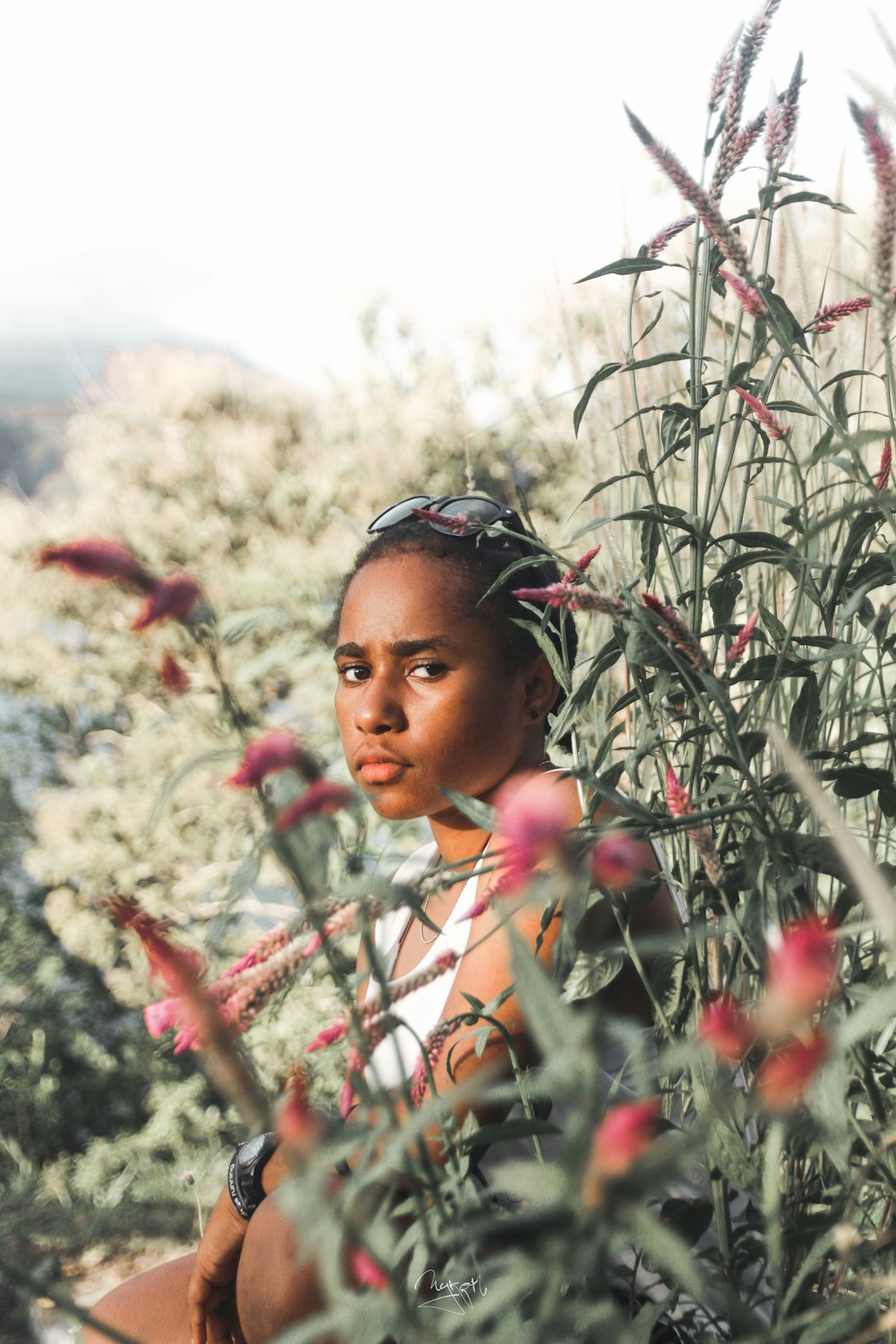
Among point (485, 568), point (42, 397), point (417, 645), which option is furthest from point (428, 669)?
point (42, 397)

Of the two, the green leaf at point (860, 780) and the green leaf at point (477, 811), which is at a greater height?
the green leaf at point (477, 811)

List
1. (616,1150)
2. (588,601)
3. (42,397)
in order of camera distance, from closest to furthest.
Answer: (616,1150) < (588,601) < (42,397)

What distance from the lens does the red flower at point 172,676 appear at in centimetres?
37

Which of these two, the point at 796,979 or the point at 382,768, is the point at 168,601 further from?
the point at 382,768

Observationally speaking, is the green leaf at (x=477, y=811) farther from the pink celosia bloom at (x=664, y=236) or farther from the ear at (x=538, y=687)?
the ear at (x=538, y=687)

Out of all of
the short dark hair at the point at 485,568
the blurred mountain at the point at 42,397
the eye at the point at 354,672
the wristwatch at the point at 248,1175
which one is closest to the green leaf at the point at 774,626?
the short dark hair at the point at 485,568

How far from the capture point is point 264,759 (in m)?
0.33

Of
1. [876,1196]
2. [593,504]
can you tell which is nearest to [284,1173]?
[876,1196]

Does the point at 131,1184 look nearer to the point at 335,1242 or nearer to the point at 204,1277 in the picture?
the point at 204,1277

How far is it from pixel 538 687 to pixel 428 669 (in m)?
0.15

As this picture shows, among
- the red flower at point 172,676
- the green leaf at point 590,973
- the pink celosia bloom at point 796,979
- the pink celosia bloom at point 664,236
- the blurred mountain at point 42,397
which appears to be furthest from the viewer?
the blurred mountain at point 42,397

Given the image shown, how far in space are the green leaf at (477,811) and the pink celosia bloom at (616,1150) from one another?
7.3 inches

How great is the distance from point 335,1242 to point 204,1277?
748mm

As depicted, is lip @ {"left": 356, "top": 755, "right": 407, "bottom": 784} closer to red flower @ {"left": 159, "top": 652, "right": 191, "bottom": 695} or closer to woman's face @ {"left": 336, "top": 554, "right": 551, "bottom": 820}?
woman's face @ {"left": 336, "top": 554, "right": 551, "bottom": 820}
